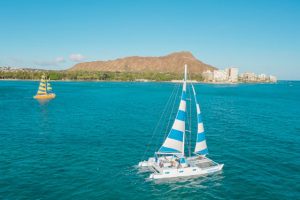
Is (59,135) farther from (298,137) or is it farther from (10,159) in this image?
(298,137)

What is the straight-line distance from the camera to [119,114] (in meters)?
92.0

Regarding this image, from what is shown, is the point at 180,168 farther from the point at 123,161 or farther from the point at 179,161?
the point at 123,161

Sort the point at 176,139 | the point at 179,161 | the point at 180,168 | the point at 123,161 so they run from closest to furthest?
the point at 180,168 → the point at 176,139 → the point at 179,161 → the point at 123,161

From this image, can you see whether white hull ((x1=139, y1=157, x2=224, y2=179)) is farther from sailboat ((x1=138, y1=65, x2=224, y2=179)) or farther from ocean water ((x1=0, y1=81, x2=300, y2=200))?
ocean water ((x1=0, y1=81, x2=300, y2=200))

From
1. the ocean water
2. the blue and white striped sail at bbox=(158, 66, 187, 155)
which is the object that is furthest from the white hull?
the blue and white striped sail at bbox=(158, 66, 187, 155)

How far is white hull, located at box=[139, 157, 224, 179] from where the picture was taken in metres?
37.8

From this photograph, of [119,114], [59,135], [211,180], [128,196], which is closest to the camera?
[128,196]

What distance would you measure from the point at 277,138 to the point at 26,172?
52.2 m

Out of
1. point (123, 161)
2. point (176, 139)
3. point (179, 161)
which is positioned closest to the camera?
point (176, 139)

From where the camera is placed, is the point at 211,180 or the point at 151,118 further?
the point at 151,118

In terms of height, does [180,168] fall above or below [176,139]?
below

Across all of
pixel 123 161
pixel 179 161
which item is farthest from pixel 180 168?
pixel 123 161

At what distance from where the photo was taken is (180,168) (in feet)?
126

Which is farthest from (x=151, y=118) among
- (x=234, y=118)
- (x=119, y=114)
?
(x=234, y=118)
